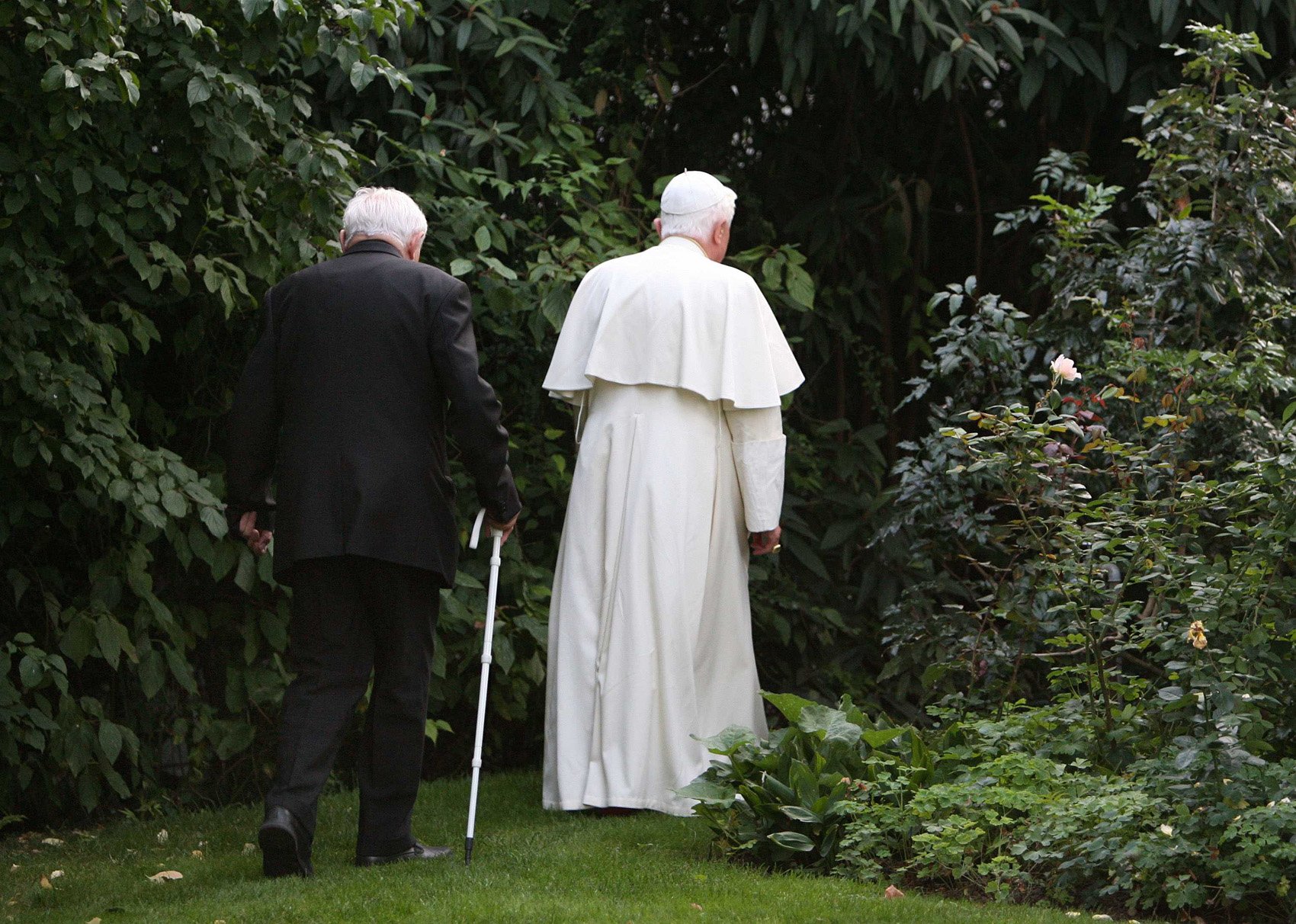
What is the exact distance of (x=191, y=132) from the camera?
4723 millimetres

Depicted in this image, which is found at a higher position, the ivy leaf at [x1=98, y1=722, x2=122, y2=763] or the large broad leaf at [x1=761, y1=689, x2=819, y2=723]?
the large broad leaf at [x1=761, y1=689, x2=819, y2=723]

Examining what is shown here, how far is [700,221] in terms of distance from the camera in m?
5.14

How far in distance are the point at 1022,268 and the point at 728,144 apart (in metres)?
1.57

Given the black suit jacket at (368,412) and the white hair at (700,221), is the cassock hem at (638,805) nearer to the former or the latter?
the black suit jacket at (368,412)

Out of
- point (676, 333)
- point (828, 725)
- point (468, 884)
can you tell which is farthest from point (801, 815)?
point (676, 333)

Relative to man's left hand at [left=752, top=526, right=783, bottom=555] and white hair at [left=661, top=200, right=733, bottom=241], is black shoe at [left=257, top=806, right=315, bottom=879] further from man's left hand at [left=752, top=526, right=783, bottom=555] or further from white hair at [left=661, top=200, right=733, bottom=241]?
white hair at [left=661, top=200, right=733, bottom=241]

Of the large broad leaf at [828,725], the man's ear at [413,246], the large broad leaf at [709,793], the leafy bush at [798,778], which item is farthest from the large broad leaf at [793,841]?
the man's ear at [413,246]

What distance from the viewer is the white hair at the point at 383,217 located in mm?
4230

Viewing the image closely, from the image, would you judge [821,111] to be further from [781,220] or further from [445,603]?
[445,603]

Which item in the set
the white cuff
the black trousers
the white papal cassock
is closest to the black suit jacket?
the black trousers

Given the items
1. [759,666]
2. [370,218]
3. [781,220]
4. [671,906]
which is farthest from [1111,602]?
[781,220]

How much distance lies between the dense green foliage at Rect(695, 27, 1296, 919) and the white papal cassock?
2.12 feet

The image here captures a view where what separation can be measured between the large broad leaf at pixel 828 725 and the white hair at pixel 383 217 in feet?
5.77

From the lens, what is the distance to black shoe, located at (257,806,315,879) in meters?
3.84
